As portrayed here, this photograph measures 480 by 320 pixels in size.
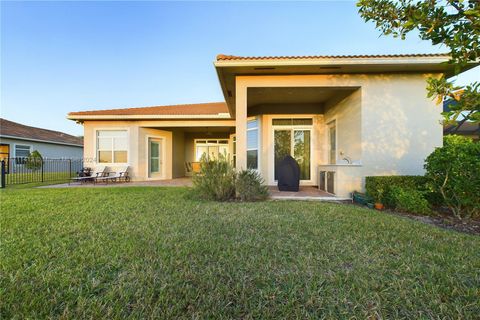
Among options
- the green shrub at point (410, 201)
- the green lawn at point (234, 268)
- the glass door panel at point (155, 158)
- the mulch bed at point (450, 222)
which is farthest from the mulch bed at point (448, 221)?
the glass door panel at point (155, 158)

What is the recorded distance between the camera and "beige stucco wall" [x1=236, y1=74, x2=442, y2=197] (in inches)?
254

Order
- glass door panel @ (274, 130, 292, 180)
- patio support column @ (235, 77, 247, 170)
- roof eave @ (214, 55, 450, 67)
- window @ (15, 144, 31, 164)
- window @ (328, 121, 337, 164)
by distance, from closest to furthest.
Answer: roof eave @ (214, 55, 450, 67)
patio support column @ (235, 77, 247, 170)
window @ (328, 121, 337, 164)
glass door panel @ (274, 130, 292, 180)
window @ (15, 144, 31, 164)

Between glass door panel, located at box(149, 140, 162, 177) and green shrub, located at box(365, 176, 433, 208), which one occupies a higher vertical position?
glass door panel, located at box(149, 140, 162, 177)

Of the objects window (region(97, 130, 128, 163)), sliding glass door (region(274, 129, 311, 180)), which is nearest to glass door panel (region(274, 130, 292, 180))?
sliding glass door (region(274, 129, 311, 180))

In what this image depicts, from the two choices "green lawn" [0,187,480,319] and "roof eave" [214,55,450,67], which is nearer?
"green lawn" [0,187,480,319]

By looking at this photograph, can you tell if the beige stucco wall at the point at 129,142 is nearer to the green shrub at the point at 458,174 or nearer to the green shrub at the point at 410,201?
the green shrub at the point at 410,201

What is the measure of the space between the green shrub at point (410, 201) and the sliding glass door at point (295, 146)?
4390 mm

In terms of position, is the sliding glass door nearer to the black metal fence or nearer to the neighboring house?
the neighboring house

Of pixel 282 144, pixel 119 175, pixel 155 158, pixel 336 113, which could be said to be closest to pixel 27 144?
pixel 119 175

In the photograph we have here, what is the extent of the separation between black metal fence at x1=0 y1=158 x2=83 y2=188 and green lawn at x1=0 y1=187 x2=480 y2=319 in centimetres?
903

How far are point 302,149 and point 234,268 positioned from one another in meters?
8.07

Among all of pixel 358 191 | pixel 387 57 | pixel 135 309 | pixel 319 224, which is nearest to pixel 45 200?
pixel 135 309

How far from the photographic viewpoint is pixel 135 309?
1.71 meters

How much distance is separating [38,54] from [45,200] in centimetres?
1157
